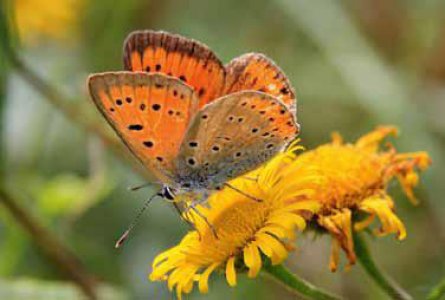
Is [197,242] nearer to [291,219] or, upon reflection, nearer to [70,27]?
[291,219]

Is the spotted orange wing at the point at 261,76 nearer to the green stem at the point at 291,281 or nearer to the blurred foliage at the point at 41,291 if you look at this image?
the green stem at the point at 291,281

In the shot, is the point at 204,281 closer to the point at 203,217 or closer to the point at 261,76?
the point at 203,217

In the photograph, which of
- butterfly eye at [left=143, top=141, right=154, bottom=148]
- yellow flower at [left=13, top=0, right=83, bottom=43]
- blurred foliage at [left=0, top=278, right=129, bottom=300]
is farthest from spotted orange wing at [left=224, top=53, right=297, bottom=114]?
yellow flower at [left=13, top=0, right=83, bottom=43]

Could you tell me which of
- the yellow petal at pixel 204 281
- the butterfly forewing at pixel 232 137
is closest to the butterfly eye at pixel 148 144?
the butterfly forewing at pixel 232 137

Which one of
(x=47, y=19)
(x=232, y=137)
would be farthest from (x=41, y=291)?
(x=47, y=19)

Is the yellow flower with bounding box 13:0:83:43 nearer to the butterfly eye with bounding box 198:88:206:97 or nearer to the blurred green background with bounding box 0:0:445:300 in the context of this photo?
the blurred green background with bounding box 0:0:445:300

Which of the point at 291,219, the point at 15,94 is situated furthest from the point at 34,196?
the point at 291,219
